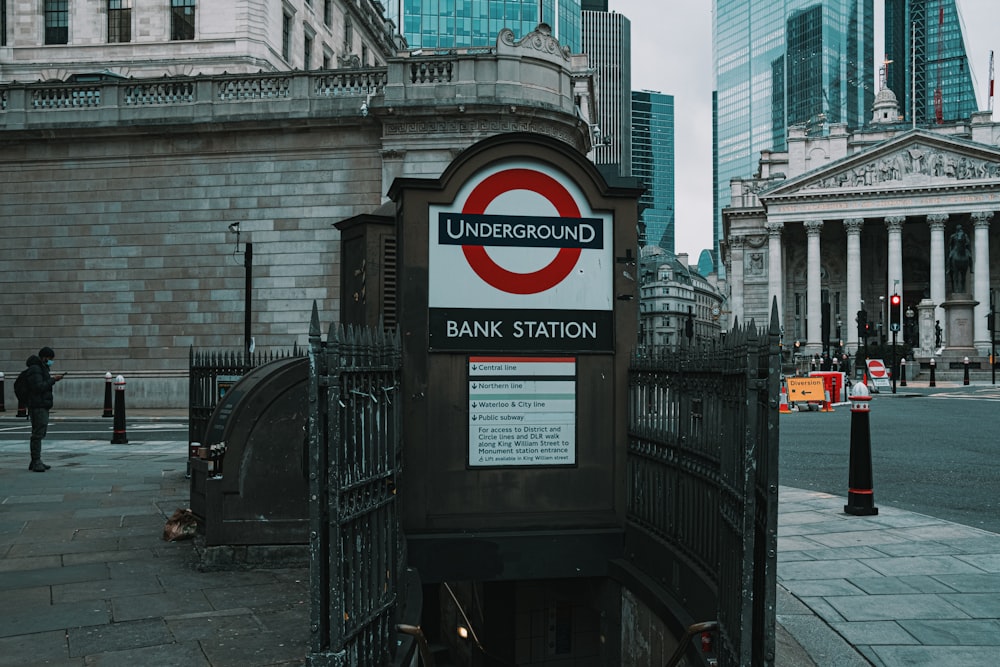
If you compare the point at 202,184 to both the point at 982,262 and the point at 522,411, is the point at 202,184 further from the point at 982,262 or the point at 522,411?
the point at 982,262

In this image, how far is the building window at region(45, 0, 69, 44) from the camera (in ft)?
111

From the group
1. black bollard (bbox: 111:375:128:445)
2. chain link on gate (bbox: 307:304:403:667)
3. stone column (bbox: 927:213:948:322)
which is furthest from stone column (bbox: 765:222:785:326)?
chain link on gate (bbox: 307:304:403:667)

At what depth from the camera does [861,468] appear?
314 inches

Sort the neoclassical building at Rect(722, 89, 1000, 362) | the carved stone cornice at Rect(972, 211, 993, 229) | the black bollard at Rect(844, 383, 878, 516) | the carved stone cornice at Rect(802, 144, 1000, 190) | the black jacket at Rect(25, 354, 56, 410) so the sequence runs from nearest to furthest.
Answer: the black bollard at Rect(844, 383, 878, 516), the black jacket at Rect(25, 354, 56, 410), the carved stone cornice at Rect(972, 211, 993, 229), the carved stone cornice at Rect(802, 144, 1000, 190), the neoclassical building at Rect(722, 89, 1000, 362)

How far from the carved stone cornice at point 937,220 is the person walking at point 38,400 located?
77988mm

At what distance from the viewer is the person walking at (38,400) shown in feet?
38.3

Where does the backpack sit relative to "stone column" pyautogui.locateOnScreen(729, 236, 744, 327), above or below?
below

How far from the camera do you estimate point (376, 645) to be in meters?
4.10

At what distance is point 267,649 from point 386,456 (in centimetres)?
119

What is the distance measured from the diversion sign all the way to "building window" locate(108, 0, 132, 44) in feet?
108

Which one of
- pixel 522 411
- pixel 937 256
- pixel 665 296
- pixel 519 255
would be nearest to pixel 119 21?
pixel 519 255

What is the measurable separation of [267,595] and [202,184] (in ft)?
73.1

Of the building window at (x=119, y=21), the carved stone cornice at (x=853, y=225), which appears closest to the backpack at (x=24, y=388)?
the building window at (x=119, y=21)

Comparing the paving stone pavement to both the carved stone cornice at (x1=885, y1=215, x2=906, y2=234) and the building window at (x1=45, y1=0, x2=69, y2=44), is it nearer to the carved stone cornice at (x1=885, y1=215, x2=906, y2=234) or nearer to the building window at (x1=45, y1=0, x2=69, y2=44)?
the building window at (x1=45, y1=0, x2=69, y2=44)
